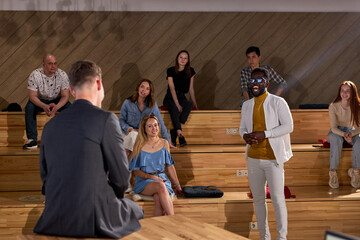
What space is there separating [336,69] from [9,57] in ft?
13.9

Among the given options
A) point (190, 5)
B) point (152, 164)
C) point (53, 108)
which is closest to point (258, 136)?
point (152, 164)

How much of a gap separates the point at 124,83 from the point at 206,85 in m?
1.08

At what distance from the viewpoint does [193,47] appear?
5.77m

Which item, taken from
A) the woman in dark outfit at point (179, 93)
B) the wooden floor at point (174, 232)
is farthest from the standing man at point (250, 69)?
the wooden floor at point (174, 232)

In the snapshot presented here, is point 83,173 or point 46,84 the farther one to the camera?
point 46,84

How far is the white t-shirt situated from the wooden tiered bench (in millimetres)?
238

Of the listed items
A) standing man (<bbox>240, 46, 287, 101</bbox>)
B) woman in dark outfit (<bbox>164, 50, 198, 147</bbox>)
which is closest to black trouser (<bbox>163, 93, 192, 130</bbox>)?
woman in dark outfit (<bbox>164, 50, 198, 147</bbox>)

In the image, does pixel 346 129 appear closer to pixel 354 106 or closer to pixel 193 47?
pixel 354 106

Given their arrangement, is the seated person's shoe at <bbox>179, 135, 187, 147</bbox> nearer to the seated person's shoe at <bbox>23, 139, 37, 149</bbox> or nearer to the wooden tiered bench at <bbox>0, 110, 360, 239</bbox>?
the wooden tiered bench at <bbox>0, 110, 360, 239</bbox>

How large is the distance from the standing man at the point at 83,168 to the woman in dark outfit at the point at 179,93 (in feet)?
9.21

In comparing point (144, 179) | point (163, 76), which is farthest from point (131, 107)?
point (163, 76)

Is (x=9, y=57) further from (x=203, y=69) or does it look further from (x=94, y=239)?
(x=94, y=239)

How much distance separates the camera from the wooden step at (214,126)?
457cm

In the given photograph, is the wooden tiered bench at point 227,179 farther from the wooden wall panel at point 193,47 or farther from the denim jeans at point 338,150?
the wooden wall panel at point 193,47
